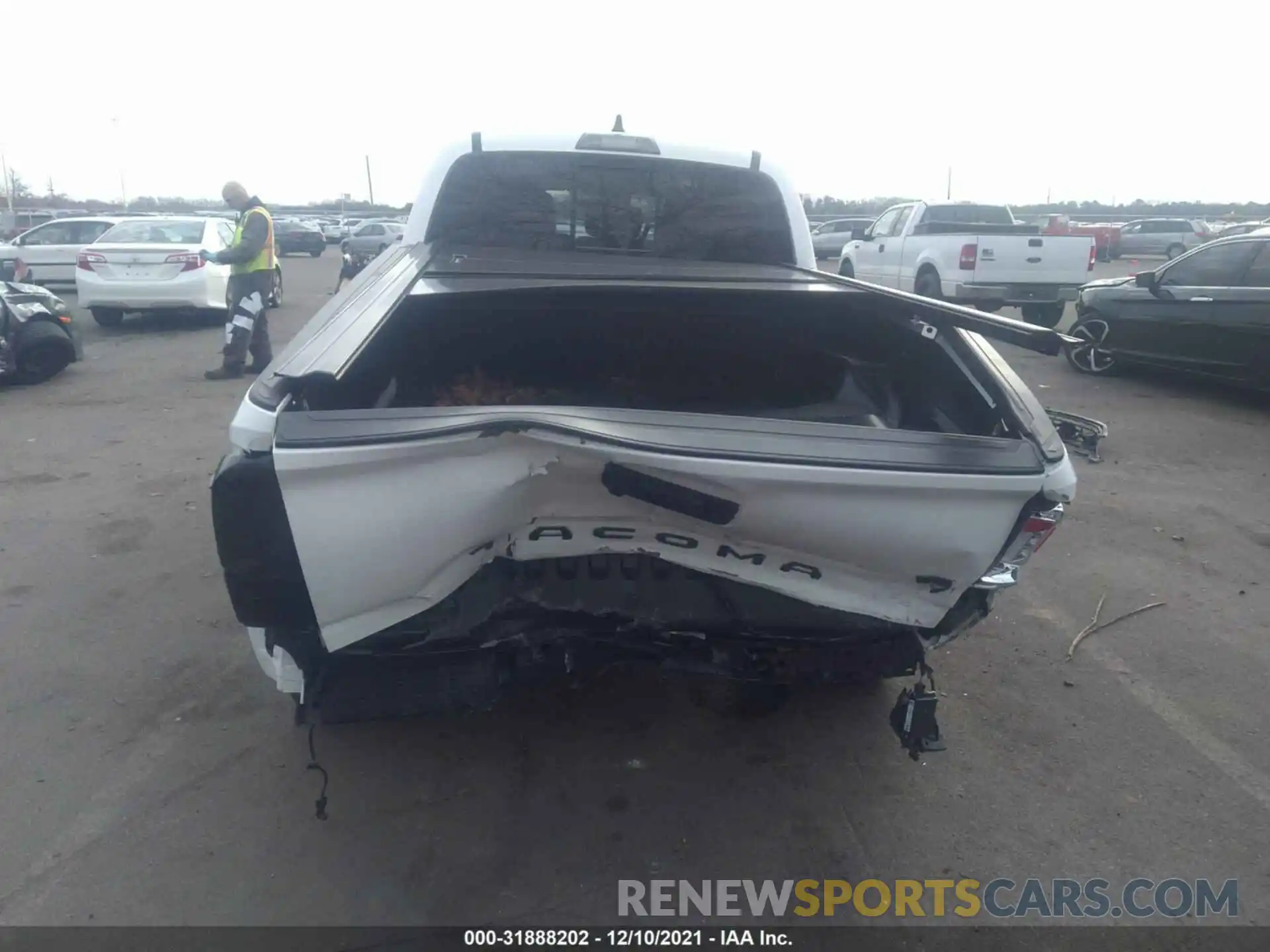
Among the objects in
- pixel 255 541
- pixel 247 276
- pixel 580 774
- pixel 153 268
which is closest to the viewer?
pixel 255 541

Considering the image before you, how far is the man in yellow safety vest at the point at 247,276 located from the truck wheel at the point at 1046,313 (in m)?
10.2

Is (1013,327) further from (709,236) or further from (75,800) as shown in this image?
(75,800)

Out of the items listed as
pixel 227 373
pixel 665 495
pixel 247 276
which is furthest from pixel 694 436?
pixel 227 373

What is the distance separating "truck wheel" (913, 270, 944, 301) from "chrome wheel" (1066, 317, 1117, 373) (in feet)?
10.4

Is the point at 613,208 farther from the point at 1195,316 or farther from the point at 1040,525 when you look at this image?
the point at 1195,316

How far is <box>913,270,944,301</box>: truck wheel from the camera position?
14.0 metres

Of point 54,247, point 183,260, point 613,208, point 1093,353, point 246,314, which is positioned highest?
point 613,208

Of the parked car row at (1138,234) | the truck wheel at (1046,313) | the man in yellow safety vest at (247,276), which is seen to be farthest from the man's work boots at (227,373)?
the parked car row at (1138,234)

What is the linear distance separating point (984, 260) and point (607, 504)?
12317 millimetres

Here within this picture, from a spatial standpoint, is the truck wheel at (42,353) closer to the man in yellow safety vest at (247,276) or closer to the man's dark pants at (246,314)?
the man in yellow safety vest at (247,276)

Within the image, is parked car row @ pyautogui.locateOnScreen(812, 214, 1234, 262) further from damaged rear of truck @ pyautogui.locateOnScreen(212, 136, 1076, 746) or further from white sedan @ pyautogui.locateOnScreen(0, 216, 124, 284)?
damaged rear of truck @ pyautogui.locateOnScreen(212, 136, 1076, 746)

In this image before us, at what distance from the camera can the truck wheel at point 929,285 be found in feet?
45.9

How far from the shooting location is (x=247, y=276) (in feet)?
30.6

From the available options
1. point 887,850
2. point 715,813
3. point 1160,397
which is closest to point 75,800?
point 715,813
